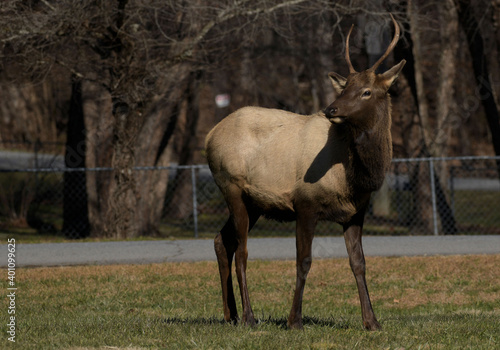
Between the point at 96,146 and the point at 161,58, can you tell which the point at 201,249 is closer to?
the point at 161,58

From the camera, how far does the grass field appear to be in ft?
21.9

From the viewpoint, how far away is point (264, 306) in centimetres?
974

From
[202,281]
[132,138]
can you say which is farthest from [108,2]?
[202,281]

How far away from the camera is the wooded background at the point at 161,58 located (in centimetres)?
1401

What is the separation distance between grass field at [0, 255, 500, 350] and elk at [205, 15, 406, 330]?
1.94ft

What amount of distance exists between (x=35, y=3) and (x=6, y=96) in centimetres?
1948

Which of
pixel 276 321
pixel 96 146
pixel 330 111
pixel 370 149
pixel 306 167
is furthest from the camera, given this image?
pixel 96 146

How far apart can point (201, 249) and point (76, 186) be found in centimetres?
718

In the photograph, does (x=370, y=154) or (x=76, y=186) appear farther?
(x=76, y=186)

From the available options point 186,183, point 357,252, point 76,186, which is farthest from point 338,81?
point 186,183

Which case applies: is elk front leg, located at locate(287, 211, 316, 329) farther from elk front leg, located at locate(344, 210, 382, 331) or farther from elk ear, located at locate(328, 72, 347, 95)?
elk ear, located at locate(328, 72, 347, 95)

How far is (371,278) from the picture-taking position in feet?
36.2

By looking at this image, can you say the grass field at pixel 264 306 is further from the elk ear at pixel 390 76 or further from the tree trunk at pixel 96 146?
the tree trunk at pixel 96 146

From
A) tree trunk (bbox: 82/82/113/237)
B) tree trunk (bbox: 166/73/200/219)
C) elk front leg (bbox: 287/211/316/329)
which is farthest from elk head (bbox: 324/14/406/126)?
tree trunk (bbox: 166/73/200/219)
